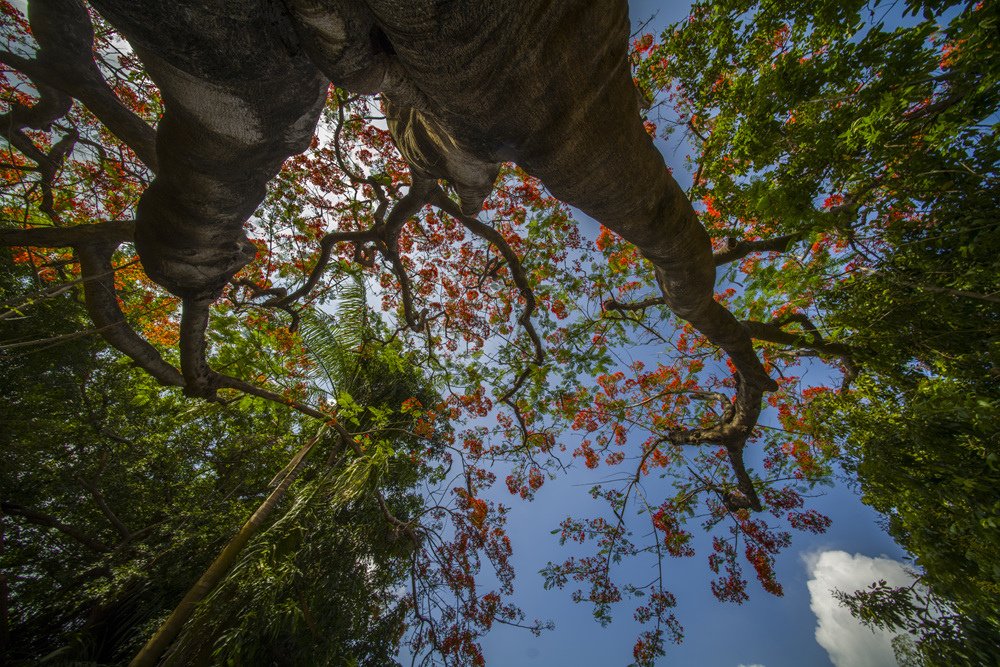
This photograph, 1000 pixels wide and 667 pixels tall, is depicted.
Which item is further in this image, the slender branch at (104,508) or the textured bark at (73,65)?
the slender branch at (104,508)

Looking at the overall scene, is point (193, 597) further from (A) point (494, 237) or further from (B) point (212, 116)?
(A) point (494, 237)

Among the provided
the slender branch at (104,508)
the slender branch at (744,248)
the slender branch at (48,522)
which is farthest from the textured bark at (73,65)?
the slender branch at (744,248)

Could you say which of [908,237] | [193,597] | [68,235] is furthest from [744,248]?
[68,235]

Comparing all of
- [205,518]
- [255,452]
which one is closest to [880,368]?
[205,518]

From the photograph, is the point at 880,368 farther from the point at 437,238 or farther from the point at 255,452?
the point at 255,452

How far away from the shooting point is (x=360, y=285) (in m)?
5.28

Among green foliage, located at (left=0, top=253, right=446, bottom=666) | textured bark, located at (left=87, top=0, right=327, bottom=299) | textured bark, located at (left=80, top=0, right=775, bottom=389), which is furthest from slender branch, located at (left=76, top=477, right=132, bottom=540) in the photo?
textured bark, located at (left=80, top=0, right=775, bottom=389)

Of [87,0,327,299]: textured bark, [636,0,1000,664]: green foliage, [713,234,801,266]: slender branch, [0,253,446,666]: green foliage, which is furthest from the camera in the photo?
[713,234,801,266]: slender branch

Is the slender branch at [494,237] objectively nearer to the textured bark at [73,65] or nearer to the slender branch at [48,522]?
the textured bark at [73,65]

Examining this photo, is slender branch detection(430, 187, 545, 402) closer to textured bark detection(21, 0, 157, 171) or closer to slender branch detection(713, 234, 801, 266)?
slender branch detection(713, 234, 801, 266)

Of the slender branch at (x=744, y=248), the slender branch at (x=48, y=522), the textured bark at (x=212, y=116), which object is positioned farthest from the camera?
the slender branch at (x=744, y=248)

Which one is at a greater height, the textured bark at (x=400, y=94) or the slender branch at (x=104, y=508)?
the textured bark at (x=400, y=94)

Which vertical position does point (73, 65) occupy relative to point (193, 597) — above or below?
above

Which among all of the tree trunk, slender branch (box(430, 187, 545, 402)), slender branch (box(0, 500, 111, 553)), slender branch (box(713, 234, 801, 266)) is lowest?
slender branch (box(0, 500, 111, 553))
